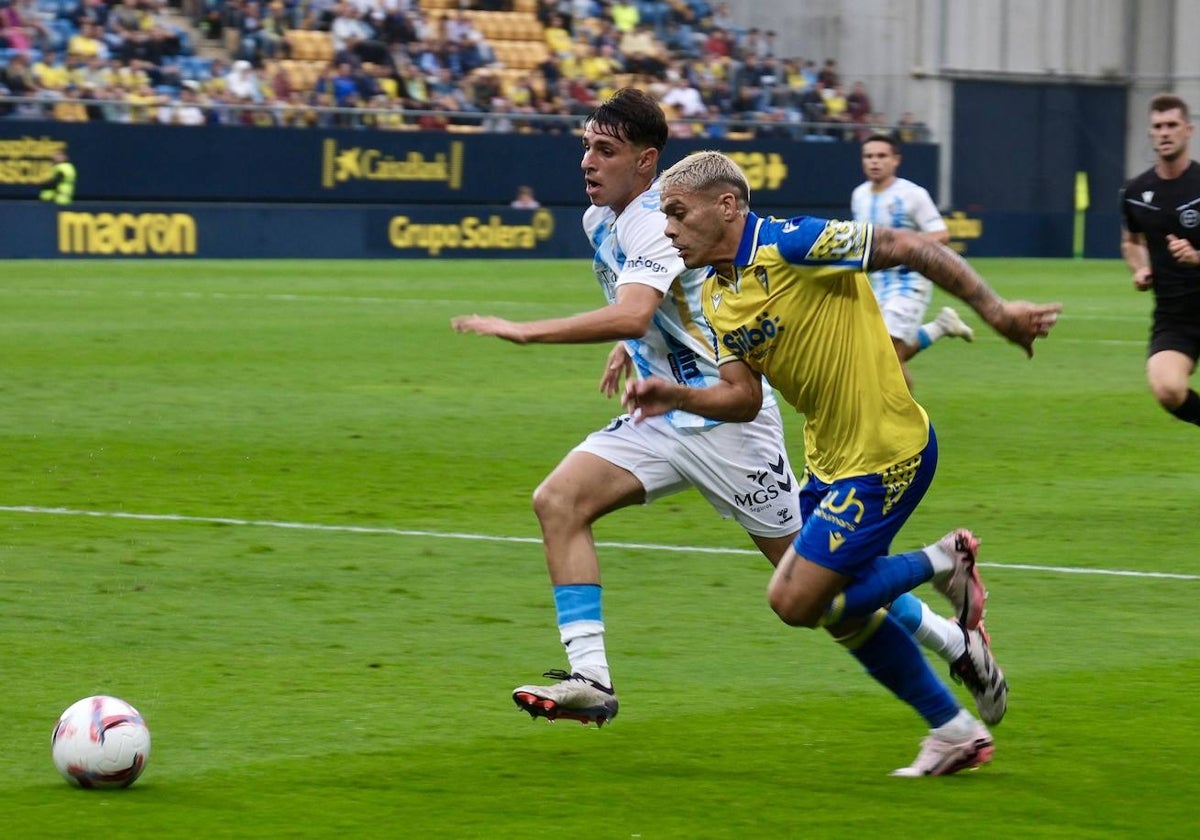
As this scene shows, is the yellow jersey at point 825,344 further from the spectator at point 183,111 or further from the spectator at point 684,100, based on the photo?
the spectator at point 684,100

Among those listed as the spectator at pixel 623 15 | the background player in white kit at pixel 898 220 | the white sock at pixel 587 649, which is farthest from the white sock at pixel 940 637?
the spectator at pixel 623 15

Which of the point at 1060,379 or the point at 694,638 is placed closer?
the point at 694,638

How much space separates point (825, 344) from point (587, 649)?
1.16m

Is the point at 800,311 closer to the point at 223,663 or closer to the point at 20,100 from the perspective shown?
the point at 223,663

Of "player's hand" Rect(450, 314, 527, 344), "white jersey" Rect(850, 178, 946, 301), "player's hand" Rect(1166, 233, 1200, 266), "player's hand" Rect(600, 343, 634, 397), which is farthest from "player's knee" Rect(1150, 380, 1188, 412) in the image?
"player's hand" Rect(450, 314, 527, 344)

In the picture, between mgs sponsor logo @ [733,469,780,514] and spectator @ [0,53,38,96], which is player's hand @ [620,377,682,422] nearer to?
mgs sponsor logo @ [733,469,780,514]

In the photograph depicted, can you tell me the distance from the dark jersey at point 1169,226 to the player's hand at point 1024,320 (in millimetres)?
6524

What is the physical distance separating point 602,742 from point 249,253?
95.2ft

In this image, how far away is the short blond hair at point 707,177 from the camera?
19.6ft

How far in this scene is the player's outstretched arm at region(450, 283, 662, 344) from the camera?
20.4 feet

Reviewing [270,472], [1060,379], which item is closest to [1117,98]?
[1060,379]

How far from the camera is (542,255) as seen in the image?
37938 mm

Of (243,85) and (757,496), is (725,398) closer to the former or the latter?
(757,496)

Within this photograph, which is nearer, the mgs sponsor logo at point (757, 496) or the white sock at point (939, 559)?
the white sock at point (939, 559)
